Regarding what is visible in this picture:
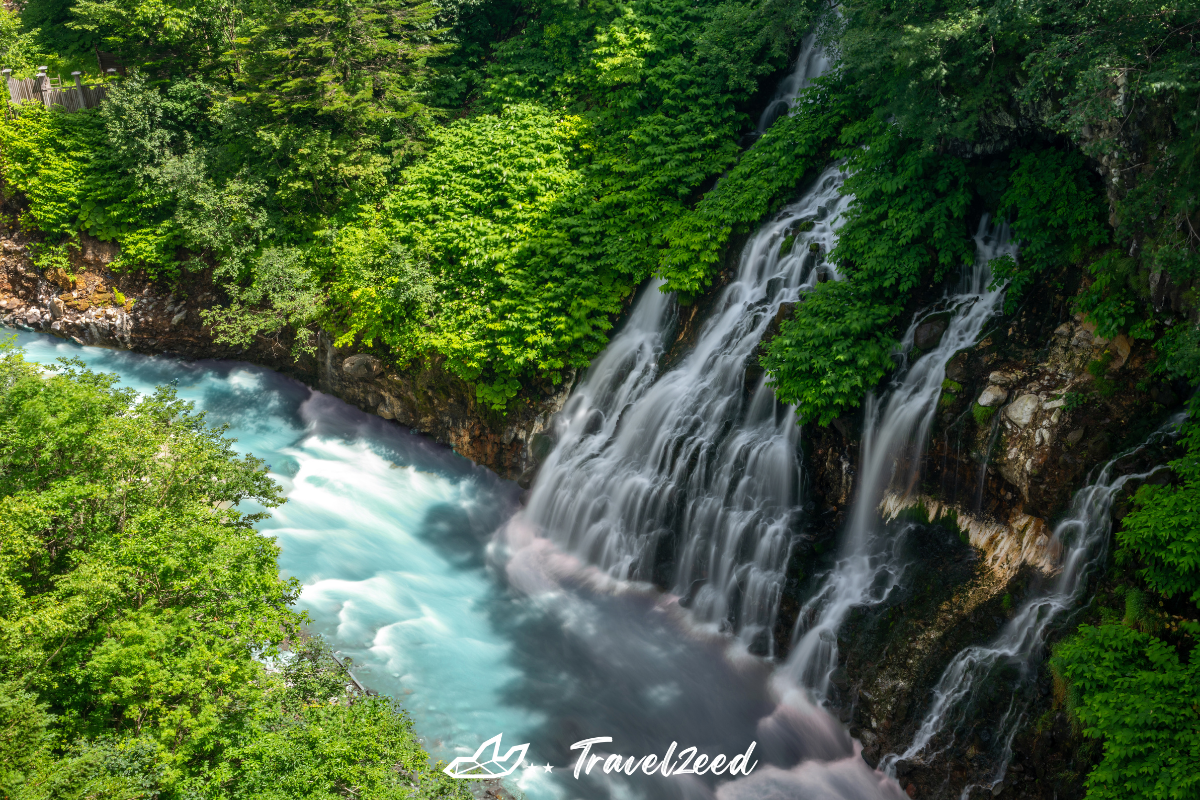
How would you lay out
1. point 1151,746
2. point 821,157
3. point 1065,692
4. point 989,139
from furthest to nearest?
point 821,157 → point 989,139 → point 1065,692 → point 1151,746

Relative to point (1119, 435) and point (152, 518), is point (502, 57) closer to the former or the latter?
point (152, 518)

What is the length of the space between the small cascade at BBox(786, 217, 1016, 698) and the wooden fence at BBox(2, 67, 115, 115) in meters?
26.9

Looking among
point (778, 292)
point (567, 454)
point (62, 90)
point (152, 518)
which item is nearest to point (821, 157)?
point (778, 292)

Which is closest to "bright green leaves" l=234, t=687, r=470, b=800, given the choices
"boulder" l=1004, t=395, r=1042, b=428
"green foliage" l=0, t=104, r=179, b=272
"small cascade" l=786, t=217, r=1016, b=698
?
"small cascade" l=786, t=217, r=1016, b=698

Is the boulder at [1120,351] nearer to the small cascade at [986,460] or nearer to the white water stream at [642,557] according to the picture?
the small cascade at [986,460]

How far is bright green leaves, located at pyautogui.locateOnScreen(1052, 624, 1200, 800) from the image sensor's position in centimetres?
823

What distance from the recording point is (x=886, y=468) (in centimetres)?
1336

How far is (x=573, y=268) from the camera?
756 inches

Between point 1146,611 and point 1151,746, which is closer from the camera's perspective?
point 1151,746

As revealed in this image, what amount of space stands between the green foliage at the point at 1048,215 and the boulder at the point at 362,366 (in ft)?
50.7

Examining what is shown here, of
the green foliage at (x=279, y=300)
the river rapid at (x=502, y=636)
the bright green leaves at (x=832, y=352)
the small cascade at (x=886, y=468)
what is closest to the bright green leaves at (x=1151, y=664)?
the small cascade at (x=886, y=468)

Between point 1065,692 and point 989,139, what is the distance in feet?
29.7

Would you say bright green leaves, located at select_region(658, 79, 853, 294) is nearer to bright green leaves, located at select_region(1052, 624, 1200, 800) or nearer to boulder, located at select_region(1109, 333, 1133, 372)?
boulder, located at select_region(1109, 333, 1133, 372)

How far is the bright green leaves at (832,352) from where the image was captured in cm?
1328
